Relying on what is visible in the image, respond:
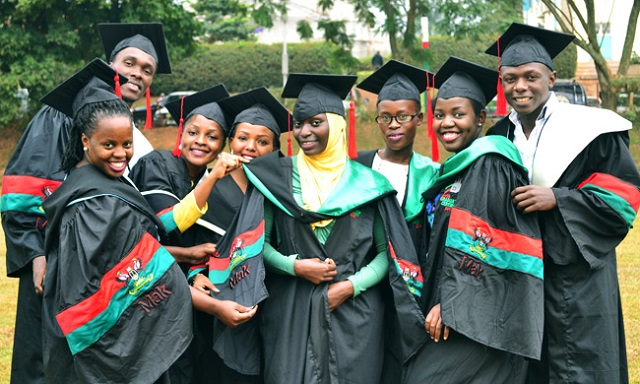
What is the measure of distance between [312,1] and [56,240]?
5139 centimetres

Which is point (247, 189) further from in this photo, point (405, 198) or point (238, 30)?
point (238, 30)

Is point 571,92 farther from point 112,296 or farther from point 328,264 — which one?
point 112,296

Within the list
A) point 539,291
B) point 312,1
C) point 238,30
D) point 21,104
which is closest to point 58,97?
point 539,291

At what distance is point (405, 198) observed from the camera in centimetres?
432

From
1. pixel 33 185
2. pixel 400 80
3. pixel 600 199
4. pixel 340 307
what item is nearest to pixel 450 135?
pixel 400 80

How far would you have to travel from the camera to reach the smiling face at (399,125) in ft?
14.6

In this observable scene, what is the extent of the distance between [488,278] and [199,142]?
5.74ft

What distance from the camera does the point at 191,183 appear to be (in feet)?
14.8

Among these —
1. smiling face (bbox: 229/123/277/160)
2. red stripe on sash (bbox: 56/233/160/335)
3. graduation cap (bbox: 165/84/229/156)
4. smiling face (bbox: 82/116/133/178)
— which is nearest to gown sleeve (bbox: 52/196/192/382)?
red stripe on sash (bbox: 56/233/160/335)

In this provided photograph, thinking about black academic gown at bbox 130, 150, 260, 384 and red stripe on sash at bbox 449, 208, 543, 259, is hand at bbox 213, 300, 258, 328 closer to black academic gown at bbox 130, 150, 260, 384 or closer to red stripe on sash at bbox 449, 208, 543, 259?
black academic gown at bbox 130, 150, 260, 384

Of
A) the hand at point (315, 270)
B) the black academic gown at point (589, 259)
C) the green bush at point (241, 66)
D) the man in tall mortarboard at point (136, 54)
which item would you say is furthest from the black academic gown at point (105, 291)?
the green bush at point (241, 66)

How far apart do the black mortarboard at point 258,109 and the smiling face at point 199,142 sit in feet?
0.39

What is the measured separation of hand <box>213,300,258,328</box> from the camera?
12.9ft

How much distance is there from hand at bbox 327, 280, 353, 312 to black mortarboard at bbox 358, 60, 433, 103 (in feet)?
3.70
